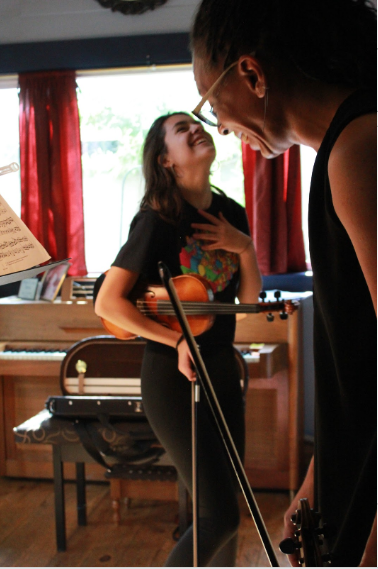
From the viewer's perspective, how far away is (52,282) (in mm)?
1131

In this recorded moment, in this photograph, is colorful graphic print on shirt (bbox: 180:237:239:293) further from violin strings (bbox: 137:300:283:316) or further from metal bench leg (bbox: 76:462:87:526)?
metal bench leg (bbox: 76:462:87:526)

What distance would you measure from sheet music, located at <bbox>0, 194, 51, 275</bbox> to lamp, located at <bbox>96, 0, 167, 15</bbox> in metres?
0.40

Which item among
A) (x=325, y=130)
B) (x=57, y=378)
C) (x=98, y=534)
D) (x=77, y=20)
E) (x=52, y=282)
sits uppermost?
(x=77, y=20)

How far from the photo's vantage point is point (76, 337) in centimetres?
149

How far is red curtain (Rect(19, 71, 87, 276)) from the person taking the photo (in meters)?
0.93

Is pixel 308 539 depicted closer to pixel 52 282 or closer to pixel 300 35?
pixel 300 35

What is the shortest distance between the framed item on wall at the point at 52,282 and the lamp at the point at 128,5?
0.47 meters

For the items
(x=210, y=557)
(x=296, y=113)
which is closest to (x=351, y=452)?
(x=296, y=113)

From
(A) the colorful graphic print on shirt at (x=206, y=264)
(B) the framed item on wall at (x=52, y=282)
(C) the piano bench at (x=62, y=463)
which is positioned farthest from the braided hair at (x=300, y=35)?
(C) the piano bench at (x=62, y=463)

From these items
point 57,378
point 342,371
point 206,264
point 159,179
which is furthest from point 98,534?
point 342,371

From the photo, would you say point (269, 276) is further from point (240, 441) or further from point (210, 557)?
point (210, 557)

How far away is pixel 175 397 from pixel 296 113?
20.7 inches

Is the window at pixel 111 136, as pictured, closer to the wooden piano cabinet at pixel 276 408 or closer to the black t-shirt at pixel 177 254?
the black t-shirt at pixel 177 254

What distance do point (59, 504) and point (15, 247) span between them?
82 centimetres
